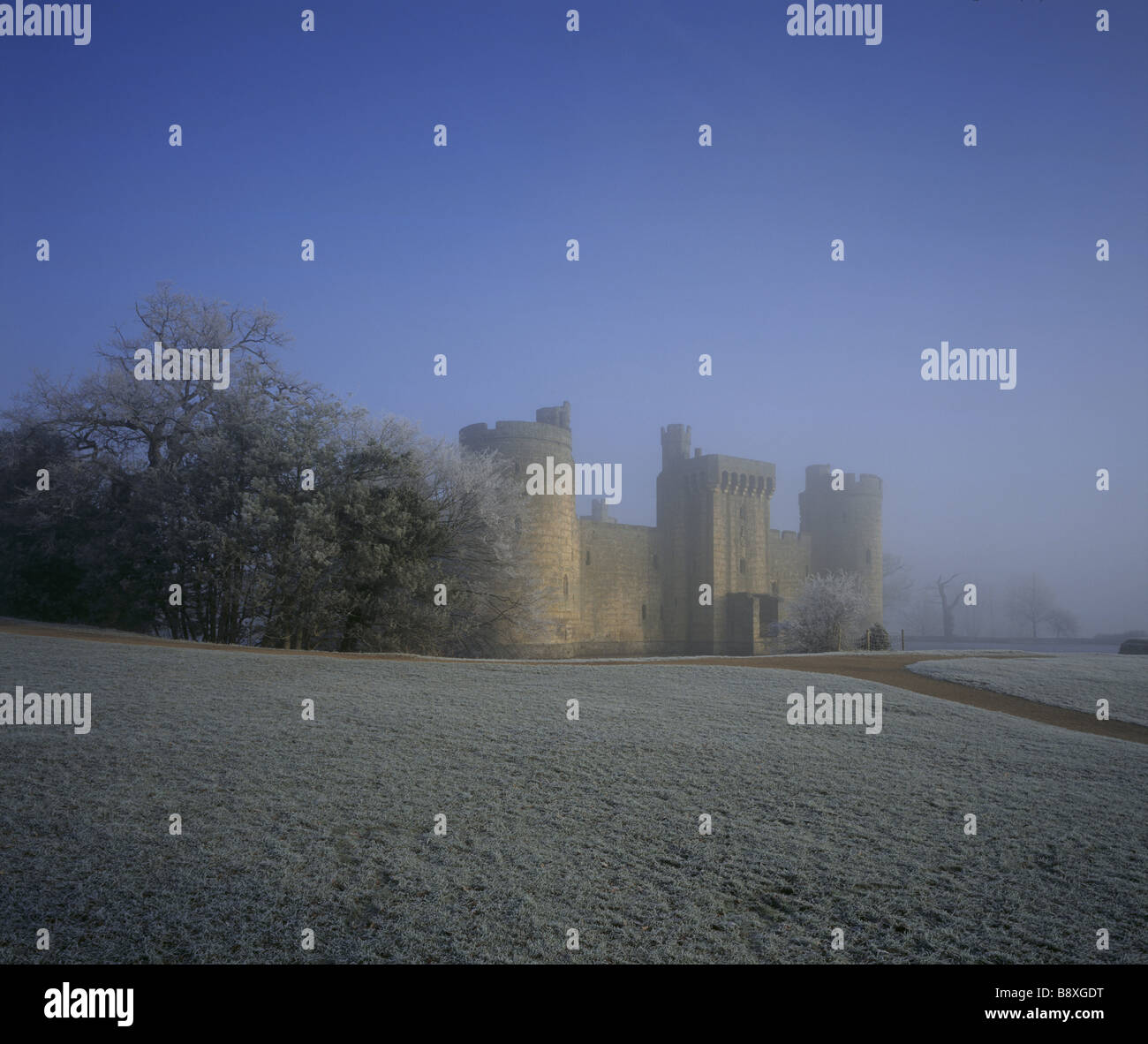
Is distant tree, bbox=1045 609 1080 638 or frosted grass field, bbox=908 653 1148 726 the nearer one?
frosted grass field, bbox=908 653 1148 726

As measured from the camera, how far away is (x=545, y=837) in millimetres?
5625

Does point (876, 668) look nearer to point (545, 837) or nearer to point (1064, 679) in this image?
point (1064, 679)

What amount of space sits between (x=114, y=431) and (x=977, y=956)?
2385 centimetres

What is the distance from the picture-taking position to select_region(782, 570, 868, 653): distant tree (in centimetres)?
3366

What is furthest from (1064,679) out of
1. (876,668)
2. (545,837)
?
(545,837)

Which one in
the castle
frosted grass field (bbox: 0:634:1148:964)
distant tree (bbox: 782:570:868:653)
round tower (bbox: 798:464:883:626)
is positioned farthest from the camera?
round tower (bbox: 798:464:883:626)

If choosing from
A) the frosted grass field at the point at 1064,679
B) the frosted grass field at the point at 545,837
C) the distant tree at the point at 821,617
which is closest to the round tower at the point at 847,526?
the distant tree at the point at 821,617

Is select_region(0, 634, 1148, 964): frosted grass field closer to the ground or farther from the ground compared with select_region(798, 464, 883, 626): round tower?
closer to the ground

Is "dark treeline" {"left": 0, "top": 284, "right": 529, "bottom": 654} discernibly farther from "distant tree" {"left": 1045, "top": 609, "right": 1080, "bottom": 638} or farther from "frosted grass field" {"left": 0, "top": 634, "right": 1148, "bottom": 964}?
"distant tree" {"left": 1045, "top": 609, "right": 1080, "bottom": 638}

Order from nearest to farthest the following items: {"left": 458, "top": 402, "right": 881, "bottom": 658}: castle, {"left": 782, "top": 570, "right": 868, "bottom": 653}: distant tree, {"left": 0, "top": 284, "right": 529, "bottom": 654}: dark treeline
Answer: {"left": 0, "top": 284, "right": 529, "bottom": 654}: dark treeline
{"left": 782, "top": 570, "right": 868, "bottom": 653}: distant tree
{"left": 458, "top": 402, "right": 881, "bottom": 658}: castle

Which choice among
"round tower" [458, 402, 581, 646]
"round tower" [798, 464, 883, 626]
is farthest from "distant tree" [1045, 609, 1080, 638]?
"round tower" [458, 402, 581, 646]

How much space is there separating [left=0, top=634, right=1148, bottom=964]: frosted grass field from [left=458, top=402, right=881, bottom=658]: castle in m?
22.7

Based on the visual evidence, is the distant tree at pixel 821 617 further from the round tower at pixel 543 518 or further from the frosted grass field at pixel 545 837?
the frosted grass field at pixel 545 837

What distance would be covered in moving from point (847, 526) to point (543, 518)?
83.3 feet
